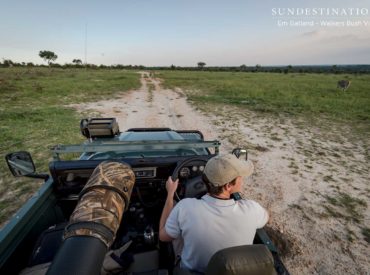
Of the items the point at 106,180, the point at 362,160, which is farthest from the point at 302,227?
the point at 362,160

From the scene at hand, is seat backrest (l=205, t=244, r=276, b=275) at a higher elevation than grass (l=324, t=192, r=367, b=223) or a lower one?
higher

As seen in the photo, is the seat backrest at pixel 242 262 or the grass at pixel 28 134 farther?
the grass at pixel 28 134

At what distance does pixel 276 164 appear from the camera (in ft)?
19.5

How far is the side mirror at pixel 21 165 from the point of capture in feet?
7.66

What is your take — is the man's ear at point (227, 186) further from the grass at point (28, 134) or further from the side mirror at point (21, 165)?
the grass at point (28, 134)

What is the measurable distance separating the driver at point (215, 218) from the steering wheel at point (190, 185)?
579mm

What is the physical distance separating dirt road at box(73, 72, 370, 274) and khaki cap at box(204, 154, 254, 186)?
2.09m

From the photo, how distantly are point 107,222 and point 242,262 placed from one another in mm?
804

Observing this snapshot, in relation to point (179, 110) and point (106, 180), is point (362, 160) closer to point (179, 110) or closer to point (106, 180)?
point (106, 180)

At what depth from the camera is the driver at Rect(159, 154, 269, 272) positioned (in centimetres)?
153

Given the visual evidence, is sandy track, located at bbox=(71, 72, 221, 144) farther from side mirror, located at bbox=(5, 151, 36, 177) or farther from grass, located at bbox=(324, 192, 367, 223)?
side mirror, located at bbox=(5, 151, 36, 177)

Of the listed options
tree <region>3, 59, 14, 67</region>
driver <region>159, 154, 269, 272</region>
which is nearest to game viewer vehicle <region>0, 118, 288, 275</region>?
driver <region>159, 154, 269, 272</region>

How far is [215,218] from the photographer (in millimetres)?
1530

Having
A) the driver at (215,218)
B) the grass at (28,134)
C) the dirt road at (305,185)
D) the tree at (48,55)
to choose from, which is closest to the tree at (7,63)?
the tree at (48,55)
